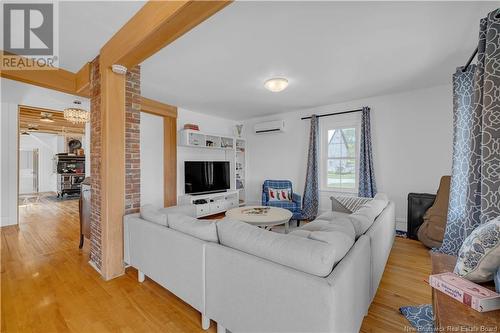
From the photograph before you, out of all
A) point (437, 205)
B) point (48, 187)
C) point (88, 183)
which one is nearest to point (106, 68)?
point (88, 183)

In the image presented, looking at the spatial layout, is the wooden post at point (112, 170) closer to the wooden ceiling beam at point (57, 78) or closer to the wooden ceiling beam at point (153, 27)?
the wooden ceiling beam at point (153, 27)

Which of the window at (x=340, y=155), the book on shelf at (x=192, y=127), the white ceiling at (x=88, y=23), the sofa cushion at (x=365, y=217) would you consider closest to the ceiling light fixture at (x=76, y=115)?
the book on shelf at (x=192, y=127)

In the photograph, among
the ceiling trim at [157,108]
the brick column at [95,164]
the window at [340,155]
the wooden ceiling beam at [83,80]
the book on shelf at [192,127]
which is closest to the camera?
the brick column at [95,164]

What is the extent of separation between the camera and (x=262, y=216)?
2.93m

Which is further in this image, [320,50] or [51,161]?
[51,161]

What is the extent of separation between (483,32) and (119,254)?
353cm

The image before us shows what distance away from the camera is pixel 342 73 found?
2.88 m

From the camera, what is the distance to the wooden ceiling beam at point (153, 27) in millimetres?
1366

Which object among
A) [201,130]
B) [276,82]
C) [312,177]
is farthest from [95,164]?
[312,177]

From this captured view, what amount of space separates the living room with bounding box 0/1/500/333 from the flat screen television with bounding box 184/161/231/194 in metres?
0.64

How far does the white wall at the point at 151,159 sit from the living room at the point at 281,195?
4 centimetres

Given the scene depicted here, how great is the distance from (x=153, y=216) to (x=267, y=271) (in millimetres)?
1341

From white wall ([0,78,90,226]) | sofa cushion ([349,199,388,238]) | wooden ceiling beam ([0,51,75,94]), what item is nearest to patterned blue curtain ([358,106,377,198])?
sofa cushion ([349,199,388,238])

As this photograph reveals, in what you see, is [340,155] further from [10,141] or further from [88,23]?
[10,141]
